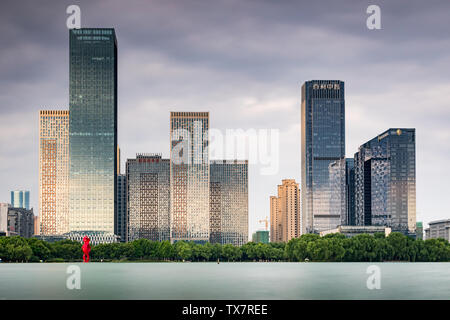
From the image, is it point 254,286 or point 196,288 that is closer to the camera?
point 196,288

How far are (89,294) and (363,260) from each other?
127m

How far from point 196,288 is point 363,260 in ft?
377
